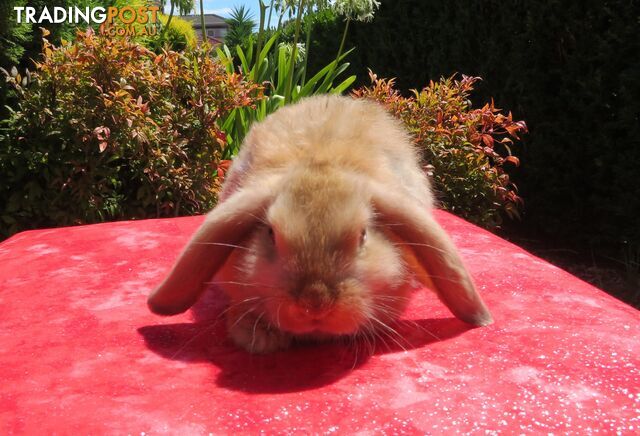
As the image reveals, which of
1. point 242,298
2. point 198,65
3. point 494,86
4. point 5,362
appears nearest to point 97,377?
point 5,362

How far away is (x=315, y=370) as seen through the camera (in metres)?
1.75

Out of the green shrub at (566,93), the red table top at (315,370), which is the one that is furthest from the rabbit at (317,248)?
the green shrub at (566,93)

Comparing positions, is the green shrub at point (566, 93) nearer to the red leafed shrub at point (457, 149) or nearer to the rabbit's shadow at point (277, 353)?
the red leafed shrub at point (457, 149)

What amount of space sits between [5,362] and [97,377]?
0.97 ft

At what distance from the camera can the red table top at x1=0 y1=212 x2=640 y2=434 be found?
148 centimetres

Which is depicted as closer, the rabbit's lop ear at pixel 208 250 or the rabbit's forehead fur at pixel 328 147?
the rabbit's lop ear at pixel 208 250

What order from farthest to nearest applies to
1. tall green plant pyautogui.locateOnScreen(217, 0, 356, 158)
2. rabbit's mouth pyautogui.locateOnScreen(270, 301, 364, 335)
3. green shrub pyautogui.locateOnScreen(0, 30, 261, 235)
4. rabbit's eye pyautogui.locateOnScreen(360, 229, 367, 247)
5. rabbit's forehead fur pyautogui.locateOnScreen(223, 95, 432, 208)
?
tall green plant pyautogui.locateOnScreen(217, 0, 356, 158) → green shrub pyautogui.locateOnScreen(0, 30, 261, 235) → rabbit's forehead fur pyautogui.locateOnScreen(223, 95, 432, 208) → rabbit's eye pyautogui.locateOnScreen(360, 229, 367, 247) → rabbit's mouth pyautogui.locateOnScreen(270, 301, 364, 335)

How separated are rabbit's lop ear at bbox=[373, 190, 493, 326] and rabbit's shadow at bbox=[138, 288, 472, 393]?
0.12m

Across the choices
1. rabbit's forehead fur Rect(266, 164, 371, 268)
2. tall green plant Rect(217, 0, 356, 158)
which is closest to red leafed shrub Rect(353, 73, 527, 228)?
tall green plant Rect(217, 0, 356, 158)

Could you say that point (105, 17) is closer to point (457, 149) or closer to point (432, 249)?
point (457, 149)

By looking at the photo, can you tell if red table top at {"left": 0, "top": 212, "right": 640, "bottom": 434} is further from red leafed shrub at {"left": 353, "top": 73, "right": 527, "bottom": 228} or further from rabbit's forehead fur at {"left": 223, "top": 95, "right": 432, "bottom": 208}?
red leafed shrub at {"left": 353, "top": 73, "right": 527, "bottom": 228}

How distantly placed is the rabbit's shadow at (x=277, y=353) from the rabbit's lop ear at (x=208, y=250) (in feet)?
0.38

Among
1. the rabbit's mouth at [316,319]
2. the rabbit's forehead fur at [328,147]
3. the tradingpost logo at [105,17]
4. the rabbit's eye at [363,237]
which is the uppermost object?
the tradingpost logo at [105,17]

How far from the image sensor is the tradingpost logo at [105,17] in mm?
4520
